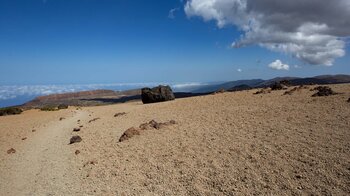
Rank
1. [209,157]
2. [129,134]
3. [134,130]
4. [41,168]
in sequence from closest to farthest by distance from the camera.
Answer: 1. [209,157]
2. [41,168]
3. [129,134]
4. [134,130]

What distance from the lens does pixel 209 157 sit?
11.2 m

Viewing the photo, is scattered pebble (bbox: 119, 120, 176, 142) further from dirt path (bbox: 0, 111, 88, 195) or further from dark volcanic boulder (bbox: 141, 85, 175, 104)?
dark volcanic boulder (bbox: 141, 85, 175, 104)

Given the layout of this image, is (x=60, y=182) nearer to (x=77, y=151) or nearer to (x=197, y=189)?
(x=77, y=151)

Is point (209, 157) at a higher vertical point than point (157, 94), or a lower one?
lower

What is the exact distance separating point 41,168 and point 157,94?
73.4ft

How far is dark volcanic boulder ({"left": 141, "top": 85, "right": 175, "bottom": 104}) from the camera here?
34.5 meters

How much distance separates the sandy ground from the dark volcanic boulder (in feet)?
50.2

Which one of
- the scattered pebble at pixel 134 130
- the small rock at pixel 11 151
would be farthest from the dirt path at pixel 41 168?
the scattered pebble at pixel 134 130

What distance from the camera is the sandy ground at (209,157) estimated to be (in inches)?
355

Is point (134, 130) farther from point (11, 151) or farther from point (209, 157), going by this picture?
point (11, 151)

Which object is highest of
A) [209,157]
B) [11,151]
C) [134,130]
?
[134,130]

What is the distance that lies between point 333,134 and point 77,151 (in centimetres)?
1125

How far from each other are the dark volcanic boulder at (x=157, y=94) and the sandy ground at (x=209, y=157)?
1530 cm

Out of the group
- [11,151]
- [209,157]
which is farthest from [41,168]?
Result: [209,157]
